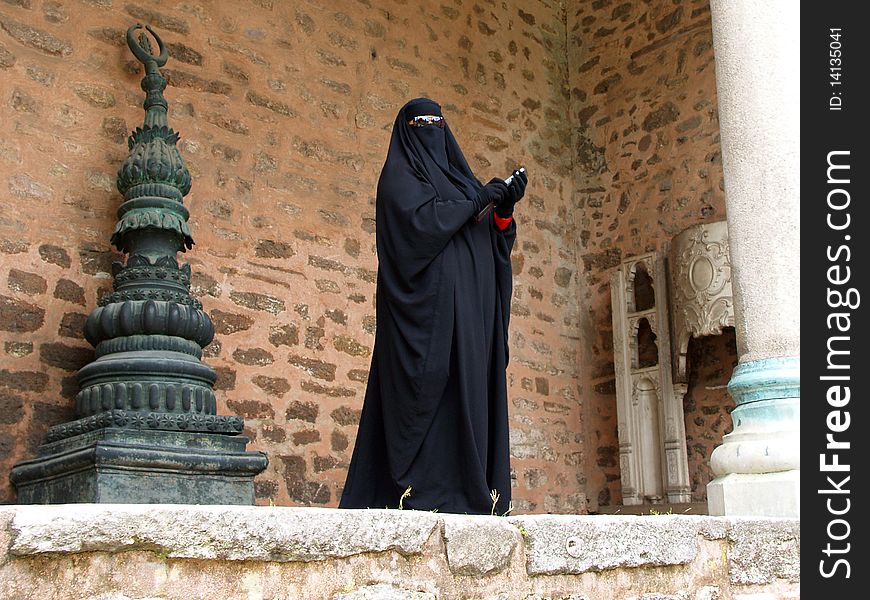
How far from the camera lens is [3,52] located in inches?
179

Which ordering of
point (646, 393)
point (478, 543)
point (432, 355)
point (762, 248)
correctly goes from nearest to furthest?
point (478, 543)
point (432, 355)
point (762, 248)
point (646, 393)

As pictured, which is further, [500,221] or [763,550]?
[500,221]

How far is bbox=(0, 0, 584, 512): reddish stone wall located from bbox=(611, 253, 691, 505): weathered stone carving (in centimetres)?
41

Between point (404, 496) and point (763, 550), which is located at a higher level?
point (404, 496)

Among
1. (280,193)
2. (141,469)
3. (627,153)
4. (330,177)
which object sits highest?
(627,153)

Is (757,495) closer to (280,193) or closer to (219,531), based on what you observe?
(219,531)

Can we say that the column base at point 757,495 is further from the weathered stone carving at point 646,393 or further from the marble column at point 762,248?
the weathered stone carving at point 646,393

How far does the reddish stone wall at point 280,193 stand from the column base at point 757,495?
7.83 feet

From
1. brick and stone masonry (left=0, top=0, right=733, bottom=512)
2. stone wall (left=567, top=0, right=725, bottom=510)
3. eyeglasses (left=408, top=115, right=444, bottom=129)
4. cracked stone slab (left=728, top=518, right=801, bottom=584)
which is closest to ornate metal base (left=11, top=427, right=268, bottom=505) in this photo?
brick and stone masonry (left=0, top=0, right=733, bottom=512)

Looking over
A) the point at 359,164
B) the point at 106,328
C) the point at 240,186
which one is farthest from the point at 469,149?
the point at 106,328

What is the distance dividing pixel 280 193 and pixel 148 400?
1.98 meters

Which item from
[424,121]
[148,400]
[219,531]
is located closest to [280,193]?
[148,400]

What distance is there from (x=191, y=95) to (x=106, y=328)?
5.55 feet

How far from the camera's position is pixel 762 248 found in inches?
140
